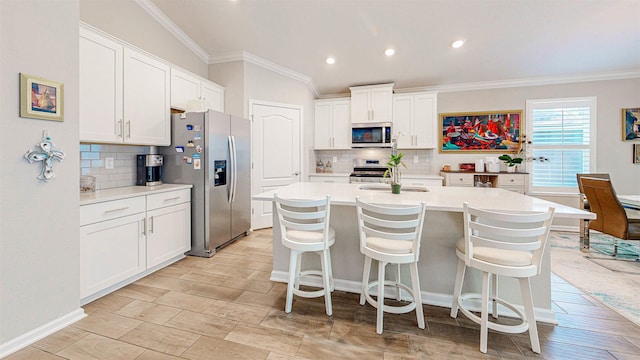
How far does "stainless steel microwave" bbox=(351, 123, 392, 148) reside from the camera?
471 centimetres

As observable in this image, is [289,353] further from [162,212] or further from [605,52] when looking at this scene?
[605,52]

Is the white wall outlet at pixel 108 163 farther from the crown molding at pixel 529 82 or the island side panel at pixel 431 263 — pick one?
the crown molding at pixel 529 82

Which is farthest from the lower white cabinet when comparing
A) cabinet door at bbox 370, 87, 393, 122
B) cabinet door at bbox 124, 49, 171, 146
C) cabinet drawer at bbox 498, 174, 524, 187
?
cabinet drawer at bbox 498, 174, 524, 187

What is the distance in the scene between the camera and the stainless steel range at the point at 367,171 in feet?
15.4

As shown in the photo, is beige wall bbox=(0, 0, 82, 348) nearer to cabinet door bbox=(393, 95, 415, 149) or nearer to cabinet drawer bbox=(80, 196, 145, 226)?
cabinet drawer bbox=(80, 196, 145, 226)

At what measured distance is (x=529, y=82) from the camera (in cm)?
445

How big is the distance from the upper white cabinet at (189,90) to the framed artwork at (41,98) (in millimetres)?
1467

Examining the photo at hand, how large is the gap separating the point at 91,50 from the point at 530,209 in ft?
12.2

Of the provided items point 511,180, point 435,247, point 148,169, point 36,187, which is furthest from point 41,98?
point 511,180

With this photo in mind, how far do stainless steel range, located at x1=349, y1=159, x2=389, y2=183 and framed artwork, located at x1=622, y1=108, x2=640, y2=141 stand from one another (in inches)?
151

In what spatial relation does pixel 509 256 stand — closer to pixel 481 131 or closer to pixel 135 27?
pixel 481 131

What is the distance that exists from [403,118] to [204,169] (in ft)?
11.6

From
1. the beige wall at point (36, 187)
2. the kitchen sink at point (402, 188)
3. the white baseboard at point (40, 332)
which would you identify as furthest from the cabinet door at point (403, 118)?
the white baseboard at point (40, 332)

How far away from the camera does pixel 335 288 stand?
2.33 m
